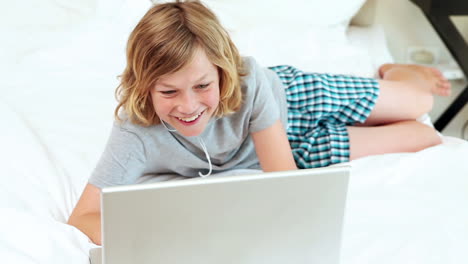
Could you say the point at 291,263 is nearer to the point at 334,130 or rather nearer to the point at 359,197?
the point at 359,197

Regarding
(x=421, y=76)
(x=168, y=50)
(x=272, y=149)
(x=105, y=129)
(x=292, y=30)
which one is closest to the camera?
(x=168, y=50)

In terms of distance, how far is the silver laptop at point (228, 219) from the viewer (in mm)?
607

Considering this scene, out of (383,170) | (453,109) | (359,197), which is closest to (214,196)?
(359,197)

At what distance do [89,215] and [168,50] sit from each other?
1.05 feet

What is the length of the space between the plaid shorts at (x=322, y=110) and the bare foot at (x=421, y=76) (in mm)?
191

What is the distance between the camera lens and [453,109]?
6.16 ft

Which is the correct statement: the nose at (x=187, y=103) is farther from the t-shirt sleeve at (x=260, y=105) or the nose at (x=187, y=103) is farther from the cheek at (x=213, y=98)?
the t-shirt sleeve at (x=260, y=105)

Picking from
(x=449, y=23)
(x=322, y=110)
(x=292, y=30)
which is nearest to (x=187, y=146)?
(x=322, y=110)

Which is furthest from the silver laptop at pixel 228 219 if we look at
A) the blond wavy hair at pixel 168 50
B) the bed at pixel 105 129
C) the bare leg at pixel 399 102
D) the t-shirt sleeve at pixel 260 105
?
the bare leg at pixel 399 102

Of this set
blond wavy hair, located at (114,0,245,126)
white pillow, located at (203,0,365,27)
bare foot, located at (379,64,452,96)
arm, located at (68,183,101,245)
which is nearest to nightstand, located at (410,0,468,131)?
bare foot, located at (379,64,452,96)

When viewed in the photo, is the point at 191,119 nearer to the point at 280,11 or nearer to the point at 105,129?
the point at 105,129

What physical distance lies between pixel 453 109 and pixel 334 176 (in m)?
1.35

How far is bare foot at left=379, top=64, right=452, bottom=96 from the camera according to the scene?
1604mm

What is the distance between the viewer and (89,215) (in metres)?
1.01
